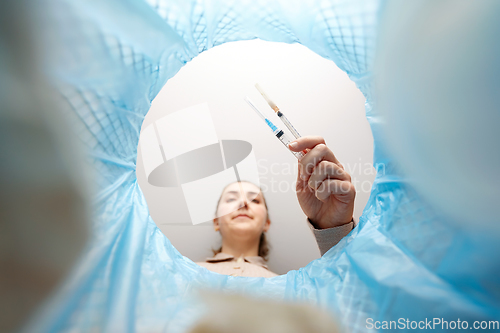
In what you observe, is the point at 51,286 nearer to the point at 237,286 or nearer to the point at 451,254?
the point at 237,286

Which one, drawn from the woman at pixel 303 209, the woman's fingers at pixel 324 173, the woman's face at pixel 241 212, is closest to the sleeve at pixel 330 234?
the woman at pixel 303 209

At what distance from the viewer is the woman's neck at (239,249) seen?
1.17 metres

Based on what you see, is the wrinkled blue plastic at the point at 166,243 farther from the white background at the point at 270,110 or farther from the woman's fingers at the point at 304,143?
the white background at the point at 270,110

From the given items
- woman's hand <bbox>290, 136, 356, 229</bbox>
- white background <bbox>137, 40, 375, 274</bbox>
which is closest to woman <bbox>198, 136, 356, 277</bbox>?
woman's hand <bbox>290, 136, 356, 229</bbox>

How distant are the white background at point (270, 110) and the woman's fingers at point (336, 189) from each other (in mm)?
453

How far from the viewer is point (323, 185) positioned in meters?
0.66

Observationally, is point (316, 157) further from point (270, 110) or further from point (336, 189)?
point (270, 110)

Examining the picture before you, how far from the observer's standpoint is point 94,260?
441 millimetres

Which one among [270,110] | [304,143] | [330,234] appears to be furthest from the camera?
[270,110]

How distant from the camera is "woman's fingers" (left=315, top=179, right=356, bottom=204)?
2.14ft

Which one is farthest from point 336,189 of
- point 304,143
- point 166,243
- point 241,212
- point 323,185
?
point 241,212

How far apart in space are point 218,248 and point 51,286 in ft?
3.06

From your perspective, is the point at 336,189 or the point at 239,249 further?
the point at 239,249

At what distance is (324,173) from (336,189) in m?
Answer: 0.05
